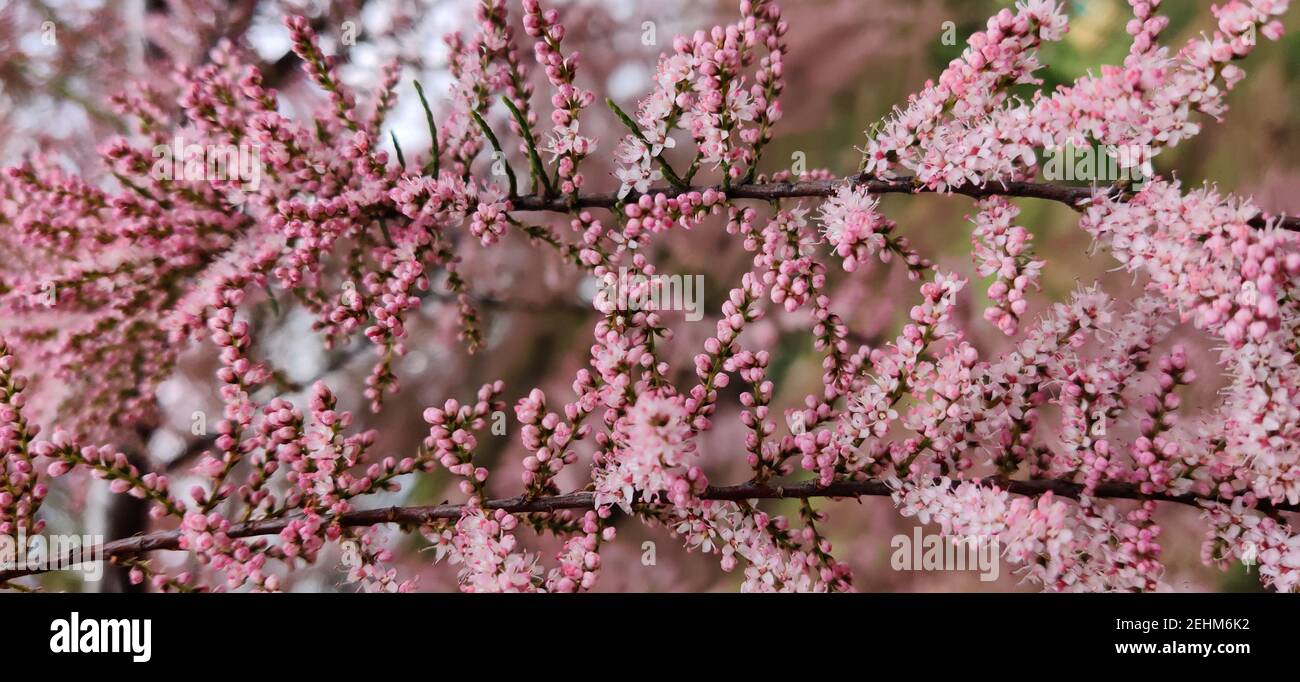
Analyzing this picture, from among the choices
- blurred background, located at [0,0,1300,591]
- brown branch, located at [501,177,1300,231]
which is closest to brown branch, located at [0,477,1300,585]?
brown branch, located at [501,177,1300,231]

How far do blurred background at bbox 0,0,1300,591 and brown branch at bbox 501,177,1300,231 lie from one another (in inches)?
15.5

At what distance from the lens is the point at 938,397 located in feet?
2.09

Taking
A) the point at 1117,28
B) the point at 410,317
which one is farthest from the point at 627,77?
the point at 1117,28

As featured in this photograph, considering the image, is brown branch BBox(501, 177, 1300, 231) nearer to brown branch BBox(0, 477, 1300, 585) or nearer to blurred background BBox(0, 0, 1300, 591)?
brown branch BBox(0, 477, 1300, 585)

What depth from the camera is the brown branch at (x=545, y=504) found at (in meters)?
0.66

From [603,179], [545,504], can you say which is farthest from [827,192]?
[603,179]

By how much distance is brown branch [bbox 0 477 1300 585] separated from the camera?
66cm

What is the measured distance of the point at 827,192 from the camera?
2.24 ft

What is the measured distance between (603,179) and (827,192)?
0.69 meters

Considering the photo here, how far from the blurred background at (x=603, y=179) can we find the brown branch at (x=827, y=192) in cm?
39

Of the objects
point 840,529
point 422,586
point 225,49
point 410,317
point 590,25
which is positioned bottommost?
point 422,586
